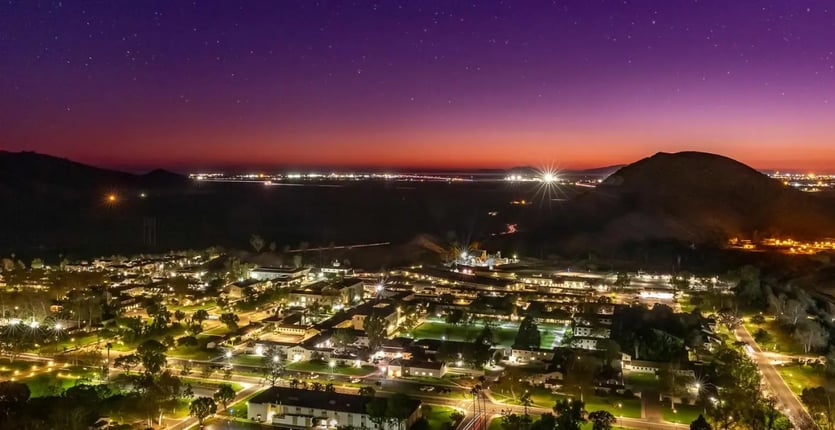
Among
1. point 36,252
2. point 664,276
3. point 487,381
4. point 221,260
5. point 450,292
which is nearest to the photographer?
point 487,381

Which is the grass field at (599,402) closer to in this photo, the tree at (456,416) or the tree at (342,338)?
the tree at (456,416)

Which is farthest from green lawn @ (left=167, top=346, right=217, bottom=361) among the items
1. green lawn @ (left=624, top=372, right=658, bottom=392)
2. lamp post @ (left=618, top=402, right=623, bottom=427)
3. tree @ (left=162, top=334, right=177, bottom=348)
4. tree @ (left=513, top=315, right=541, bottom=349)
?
green lawn @ (left=624, top=372, right=658, bottom=392)

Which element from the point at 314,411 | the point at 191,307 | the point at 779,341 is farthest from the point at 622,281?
the point at 314,411

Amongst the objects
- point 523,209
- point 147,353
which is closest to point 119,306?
point 147,353

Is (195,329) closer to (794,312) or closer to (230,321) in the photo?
(230,321)

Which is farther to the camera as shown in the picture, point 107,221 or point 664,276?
point 107,221

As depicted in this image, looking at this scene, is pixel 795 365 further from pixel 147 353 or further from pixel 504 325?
pixel 147 353

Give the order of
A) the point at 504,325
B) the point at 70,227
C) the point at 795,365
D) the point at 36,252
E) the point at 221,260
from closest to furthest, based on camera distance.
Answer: the point at 795,365, the point at 504,325, the point at 221,260, the point at 36,252, the point at 70,227

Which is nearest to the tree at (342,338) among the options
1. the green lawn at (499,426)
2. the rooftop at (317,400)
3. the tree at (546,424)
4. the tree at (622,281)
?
the rooftop at (317,400)
